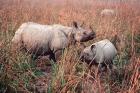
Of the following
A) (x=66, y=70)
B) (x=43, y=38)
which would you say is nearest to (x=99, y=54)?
(x=43, y=38)

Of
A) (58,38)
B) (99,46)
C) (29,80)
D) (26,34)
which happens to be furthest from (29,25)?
(29,80)

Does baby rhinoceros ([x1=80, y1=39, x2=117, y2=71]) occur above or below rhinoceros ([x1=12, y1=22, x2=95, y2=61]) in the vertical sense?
below

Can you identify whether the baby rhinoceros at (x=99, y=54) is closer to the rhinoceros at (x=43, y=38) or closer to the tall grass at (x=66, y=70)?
the tall grass at (x=66, y=70)

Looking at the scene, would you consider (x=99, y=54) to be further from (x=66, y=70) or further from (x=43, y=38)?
(x=66, y=70)

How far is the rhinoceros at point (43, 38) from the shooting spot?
20.3ft

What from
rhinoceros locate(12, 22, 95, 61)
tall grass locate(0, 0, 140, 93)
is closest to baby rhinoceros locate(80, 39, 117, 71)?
A: tall grass locate(0, 0, 140, 93)

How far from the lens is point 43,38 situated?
629 centimetres

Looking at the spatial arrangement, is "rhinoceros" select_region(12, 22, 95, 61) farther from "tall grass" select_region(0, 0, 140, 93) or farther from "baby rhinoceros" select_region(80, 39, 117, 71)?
"baby rhinoceros" select_region(80, 39, 117, 71)

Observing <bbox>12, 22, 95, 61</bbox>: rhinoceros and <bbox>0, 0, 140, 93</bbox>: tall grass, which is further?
<bbox>12, 22, 95, 61</bbox>: rhinoceros

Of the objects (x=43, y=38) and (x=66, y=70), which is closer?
(x=66, y=70)

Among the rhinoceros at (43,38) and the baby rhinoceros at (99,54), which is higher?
the rhinoceros at (43,38)

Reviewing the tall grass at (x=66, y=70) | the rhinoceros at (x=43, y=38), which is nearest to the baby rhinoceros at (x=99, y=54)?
the tall grass at (x=66, y=70)

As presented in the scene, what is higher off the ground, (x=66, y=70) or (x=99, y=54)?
(x=66, y=70)

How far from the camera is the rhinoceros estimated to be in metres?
6.18
